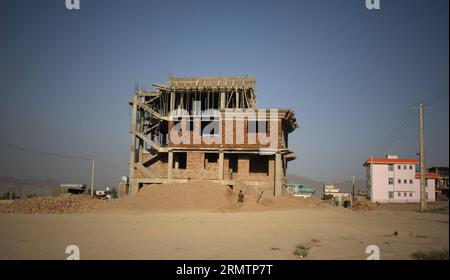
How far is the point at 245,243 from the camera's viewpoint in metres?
10.2

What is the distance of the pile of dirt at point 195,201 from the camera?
24.7m

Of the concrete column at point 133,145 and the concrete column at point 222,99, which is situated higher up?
the concrete column at point 222,99

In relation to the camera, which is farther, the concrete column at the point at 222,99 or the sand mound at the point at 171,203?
the concrete column at the point at 222,99

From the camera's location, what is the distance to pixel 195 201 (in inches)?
1000

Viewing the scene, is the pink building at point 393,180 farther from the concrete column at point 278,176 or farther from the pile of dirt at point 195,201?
the pile of dirt at point 195,201

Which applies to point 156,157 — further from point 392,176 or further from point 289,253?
point 392,176

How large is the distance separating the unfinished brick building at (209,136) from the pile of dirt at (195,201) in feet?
12.5

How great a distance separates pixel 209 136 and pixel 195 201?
8.71 m

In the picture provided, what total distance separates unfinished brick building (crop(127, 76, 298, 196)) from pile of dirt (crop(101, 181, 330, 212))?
3.80 metres

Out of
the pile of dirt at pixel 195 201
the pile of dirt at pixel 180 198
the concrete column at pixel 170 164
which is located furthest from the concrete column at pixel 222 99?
the pile of dirt at pixel 180 198
